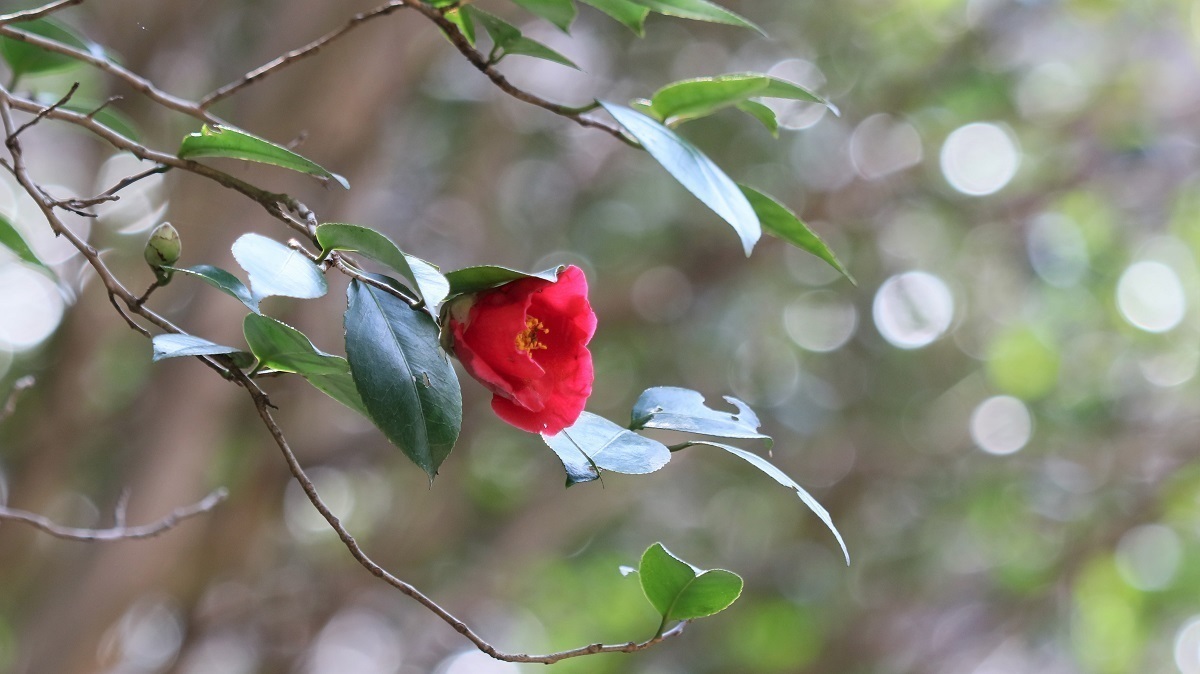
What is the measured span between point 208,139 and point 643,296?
71.1 inches

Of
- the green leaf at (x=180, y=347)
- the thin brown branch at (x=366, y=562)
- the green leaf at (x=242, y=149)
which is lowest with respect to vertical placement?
the thin brown branch at (x=366, y=562)

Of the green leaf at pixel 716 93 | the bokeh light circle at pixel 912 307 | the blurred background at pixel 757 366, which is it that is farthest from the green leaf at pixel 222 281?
the bokeh light circle at pixel 912 307

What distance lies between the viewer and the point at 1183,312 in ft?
8.75

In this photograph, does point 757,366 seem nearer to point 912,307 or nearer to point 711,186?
point 912,307

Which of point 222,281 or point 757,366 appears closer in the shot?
point 222,281

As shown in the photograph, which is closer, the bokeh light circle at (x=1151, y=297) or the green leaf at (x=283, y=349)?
the green leaf at (x=283, y=349)

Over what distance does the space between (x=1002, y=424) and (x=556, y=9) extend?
7.94 ft

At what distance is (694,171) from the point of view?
46 cm

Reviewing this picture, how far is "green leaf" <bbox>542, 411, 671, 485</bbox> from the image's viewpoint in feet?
1.36

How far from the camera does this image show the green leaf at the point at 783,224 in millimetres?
511

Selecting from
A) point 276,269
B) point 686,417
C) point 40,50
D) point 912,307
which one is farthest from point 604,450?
point 912,307

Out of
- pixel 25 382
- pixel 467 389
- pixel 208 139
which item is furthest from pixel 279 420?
pixel 208 139

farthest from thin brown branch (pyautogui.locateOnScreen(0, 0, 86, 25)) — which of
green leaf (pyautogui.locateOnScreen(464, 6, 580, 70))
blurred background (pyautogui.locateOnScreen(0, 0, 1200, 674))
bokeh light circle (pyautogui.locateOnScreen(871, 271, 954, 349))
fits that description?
bokeh light circle (pyautogui.locateOnScreen(871, 271, 954, 349))

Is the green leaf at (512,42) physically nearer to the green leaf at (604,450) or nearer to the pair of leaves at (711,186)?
the pair of leaves at (711,186)
